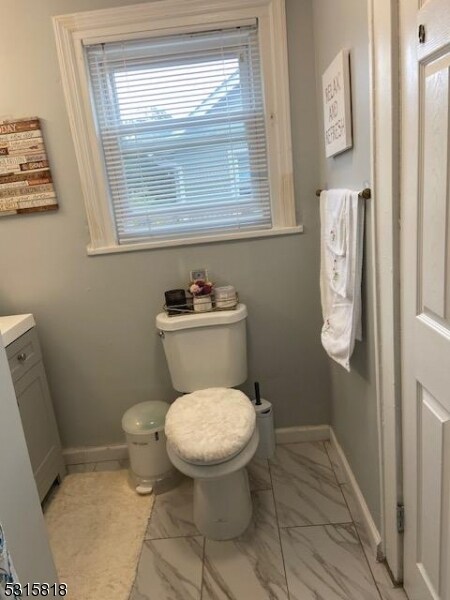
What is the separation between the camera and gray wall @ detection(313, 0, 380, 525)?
1.16 metres

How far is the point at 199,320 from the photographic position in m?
1.75

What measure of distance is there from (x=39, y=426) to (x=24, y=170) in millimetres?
1142

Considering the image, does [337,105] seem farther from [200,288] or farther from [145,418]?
[145,418]

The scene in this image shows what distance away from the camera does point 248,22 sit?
66.1 inches

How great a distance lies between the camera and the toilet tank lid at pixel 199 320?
68.8 inches

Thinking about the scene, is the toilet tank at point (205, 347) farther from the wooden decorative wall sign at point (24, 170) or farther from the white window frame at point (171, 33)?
the wooden decorative wall sign at point (24, 170)

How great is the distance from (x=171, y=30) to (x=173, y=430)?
63.3 inches

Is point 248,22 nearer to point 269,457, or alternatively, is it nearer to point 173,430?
point 173,430

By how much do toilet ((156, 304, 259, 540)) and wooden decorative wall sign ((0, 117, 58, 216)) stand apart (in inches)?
31.1

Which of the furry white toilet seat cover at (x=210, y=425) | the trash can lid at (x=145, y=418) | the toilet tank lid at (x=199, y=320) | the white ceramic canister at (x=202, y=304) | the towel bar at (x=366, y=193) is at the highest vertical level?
the towel bar at (x=366, y=193)

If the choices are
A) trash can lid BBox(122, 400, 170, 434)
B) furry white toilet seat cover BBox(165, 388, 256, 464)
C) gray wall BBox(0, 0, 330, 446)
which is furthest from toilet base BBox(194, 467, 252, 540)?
gray wall BBox(0, 0, 330, 446)

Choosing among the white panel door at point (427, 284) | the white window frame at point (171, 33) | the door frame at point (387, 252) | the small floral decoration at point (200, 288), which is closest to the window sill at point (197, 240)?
the white window frame at point (171, 33)

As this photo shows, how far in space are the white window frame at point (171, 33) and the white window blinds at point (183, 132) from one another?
0.04 meters

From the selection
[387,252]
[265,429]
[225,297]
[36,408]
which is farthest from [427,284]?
[36,408]
